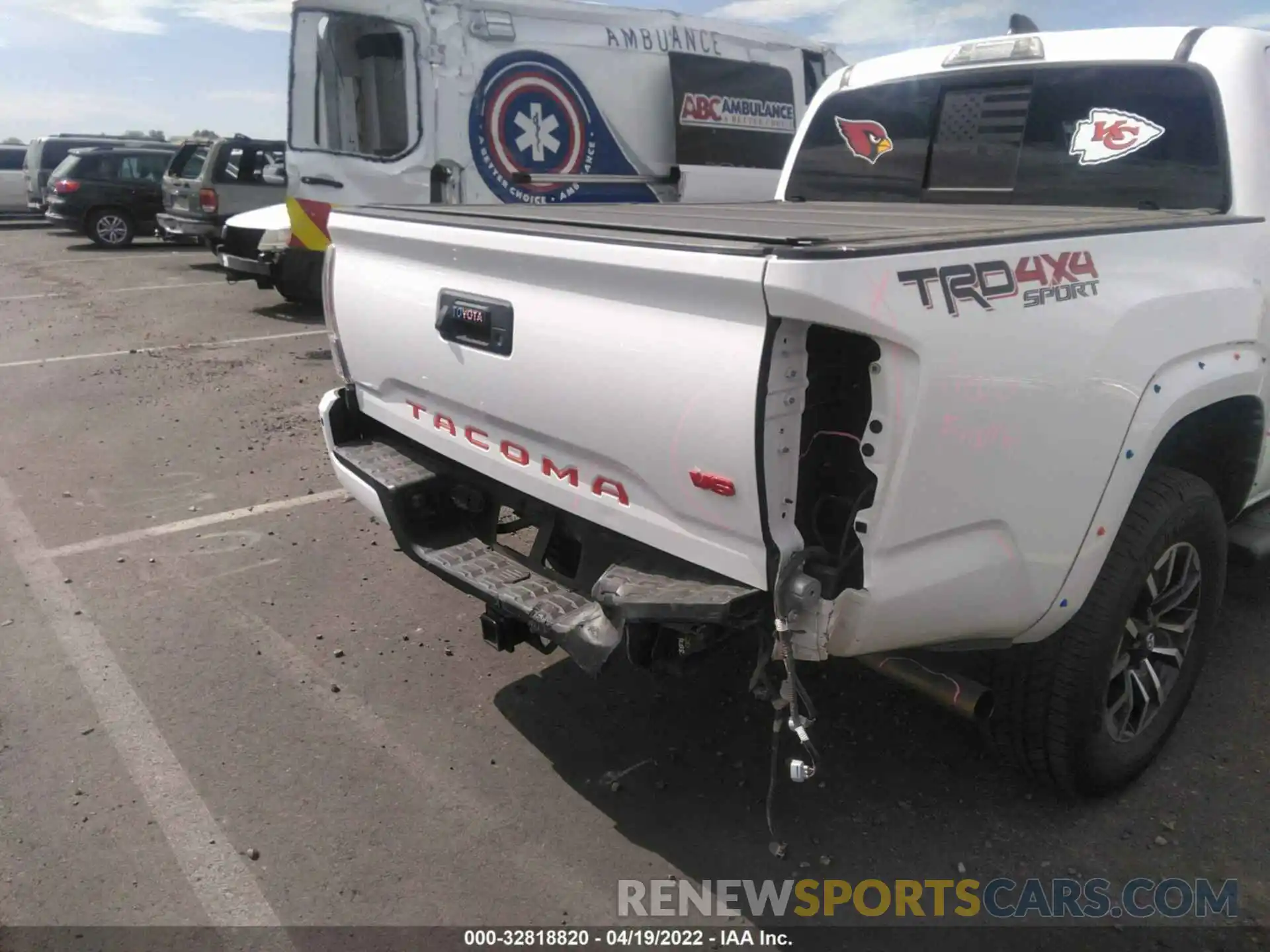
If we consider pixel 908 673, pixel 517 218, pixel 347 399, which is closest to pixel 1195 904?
pixel 908 673

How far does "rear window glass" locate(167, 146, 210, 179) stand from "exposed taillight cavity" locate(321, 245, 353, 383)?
13107 mm

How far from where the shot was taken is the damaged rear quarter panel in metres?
2.01

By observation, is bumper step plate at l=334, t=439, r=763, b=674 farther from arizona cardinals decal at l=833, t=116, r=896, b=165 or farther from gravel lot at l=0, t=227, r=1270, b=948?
arizona cardinals decal at l=833, t=116, r=896, b=165

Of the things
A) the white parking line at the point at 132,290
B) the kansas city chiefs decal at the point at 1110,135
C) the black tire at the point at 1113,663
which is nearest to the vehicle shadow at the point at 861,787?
the black tire at the point at 1113,663

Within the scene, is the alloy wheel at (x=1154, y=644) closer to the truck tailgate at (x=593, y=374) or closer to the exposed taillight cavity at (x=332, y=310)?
the truck tailgate at (x=593, y=374)

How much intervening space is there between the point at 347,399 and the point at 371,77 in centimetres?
654

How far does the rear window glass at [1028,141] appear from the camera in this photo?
3395 mm

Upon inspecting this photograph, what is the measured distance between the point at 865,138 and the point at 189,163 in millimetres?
13811

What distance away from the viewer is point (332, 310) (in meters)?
3.55

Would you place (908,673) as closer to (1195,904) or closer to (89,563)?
(1195,904)

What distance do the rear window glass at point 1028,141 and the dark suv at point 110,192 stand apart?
16815 millimetres

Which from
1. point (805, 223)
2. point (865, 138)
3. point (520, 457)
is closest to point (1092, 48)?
point (865, 138)

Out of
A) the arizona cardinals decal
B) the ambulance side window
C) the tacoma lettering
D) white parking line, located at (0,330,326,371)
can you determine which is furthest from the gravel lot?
the ambulance side window

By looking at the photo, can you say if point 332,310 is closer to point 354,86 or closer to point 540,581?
point 540,581
